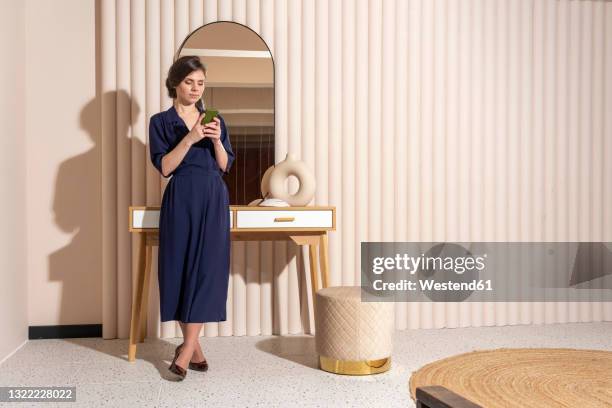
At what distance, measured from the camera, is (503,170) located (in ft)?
11.5

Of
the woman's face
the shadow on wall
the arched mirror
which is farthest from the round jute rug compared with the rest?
the shadow on wall

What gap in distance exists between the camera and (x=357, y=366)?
2449 millimetres

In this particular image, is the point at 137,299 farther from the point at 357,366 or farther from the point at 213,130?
the point at 357,366

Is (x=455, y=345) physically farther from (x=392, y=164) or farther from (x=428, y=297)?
(x=392, y=164)

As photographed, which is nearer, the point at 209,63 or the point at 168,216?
the point at 168,216

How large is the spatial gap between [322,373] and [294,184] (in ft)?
3.76

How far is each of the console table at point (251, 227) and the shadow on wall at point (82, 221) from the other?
456 millimetres

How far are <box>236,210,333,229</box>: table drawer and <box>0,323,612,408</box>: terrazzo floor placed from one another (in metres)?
0.62

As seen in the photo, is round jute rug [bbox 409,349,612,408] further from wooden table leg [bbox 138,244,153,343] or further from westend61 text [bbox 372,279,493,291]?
wooden table leg [bbox 138,244,153,343]

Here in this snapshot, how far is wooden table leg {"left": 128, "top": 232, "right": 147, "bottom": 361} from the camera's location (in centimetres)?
266

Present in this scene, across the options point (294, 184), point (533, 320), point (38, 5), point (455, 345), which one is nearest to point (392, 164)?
point (294, 184)

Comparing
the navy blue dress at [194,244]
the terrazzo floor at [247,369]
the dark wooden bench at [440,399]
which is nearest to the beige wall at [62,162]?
the terrazzo floor at [247,369]

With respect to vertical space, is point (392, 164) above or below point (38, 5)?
below

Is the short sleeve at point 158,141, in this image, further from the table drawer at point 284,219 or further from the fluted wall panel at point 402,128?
the fluted wall panel at point 402,128
